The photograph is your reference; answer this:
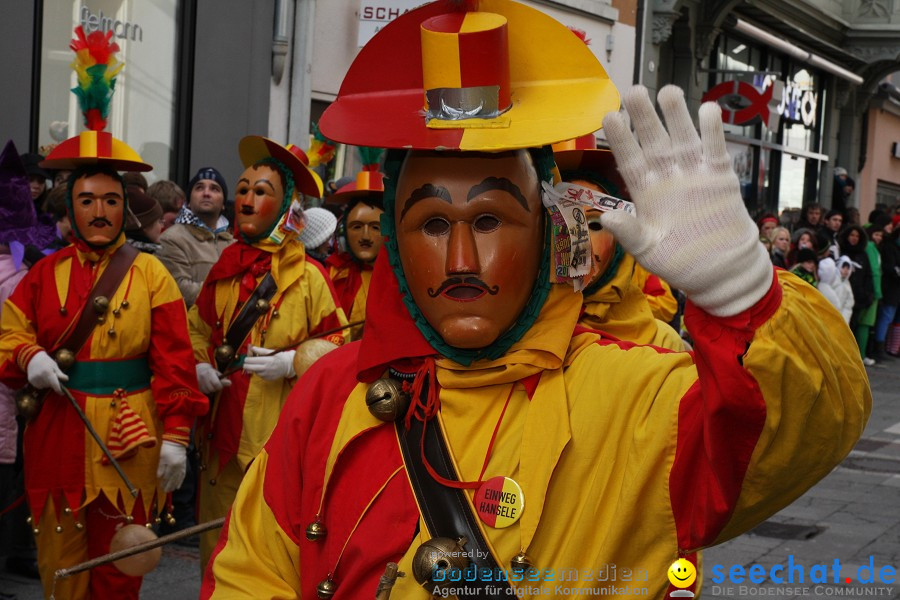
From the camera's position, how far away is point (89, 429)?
16.5 feet

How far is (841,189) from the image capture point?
24250 millimetres

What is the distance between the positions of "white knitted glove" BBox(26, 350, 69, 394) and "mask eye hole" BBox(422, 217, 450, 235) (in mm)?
2972

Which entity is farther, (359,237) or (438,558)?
(359,237)

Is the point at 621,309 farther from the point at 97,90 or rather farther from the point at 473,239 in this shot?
the point at 97,90

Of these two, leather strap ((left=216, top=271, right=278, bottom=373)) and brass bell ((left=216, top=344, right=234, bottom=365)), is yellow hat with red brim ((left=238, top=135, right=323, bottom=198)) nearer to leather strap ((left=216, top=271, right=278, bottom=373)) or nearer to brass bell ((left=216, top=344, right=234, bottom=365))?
leather strap ((left=216, top=271, right=278, bottom=373))

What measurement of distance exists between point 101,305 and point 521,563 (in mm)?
3337

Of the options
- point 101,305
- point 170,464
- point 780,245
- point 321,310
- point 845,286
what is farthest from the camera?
point 845,286

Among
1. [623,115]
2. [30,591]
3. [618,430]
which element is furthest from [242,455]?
[623,115]

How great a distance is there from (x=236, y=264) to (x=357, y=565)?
3733 mm

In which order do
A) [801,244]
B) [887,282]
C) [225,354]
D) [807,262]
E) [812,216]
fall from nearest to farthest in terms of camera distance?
[225,354], [807,262], [801,244], [812,216], [887,282]

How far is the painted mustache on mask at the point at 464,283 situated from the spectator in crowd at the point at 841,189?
73.0ft

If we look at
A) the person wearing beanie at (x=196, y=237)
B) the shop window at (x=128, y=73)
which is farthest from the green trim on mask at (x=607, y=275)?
the shop window at (x=128, y=73)

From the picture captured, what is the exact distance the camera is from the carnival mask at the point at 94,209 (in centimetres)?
524

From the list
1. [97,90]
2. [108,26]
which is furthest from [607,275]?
[108,26]
